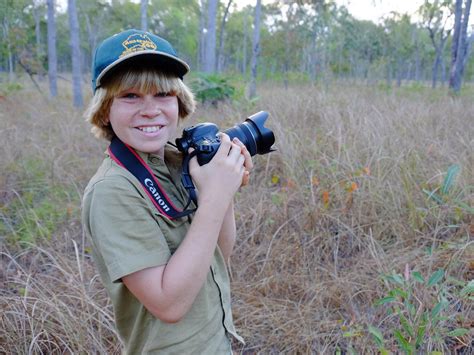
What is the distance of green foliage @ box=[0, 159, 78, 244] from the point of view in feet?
8.06

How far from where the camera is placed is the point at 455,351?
1.56 m

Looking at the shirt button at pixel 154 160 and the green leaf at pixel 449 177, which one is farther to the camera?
the green leaf at pixel 449 177

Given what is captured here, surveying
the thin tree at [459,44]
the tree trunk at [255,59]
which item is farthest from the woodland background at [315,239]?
the thin tree at [459,44]

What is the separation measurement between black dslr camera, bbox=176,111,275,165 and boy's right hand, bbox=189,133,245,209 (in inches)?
0.9

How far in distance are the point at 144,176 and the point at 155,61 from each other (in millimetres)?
261

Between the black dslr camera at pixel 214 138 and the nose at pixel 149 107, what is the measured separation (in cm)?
10

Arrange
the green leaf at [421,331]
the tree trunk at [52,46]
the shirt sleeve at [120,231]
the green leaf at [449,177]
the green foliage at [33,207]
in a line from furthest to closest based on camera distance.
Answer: the tree trunk at [52,46]
the green foliage at [33,207]
the green leaf at [449,177]
the green leaf at [421,331]
the shirt sleeve at [120,231]

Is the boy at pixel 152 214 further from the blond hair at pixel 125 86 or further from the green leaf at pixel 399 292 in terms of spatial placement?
the green leaf at pixel 399 292

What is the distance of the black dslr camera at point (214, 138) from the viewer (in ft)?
2.86

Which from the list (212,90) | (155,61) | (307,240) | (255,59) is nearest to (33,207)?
(307,240)

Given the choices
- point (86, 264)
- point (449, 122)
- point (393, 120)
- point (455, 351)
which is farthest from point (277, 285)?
point (449, 122)

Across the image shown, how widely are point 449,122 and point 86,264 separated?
3.69 m

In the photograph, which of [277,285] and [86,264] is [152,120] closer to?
[277,285]

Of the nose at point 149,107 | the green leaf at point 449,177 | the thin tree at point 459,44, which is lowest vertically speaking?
the green leaf at point 449,177
